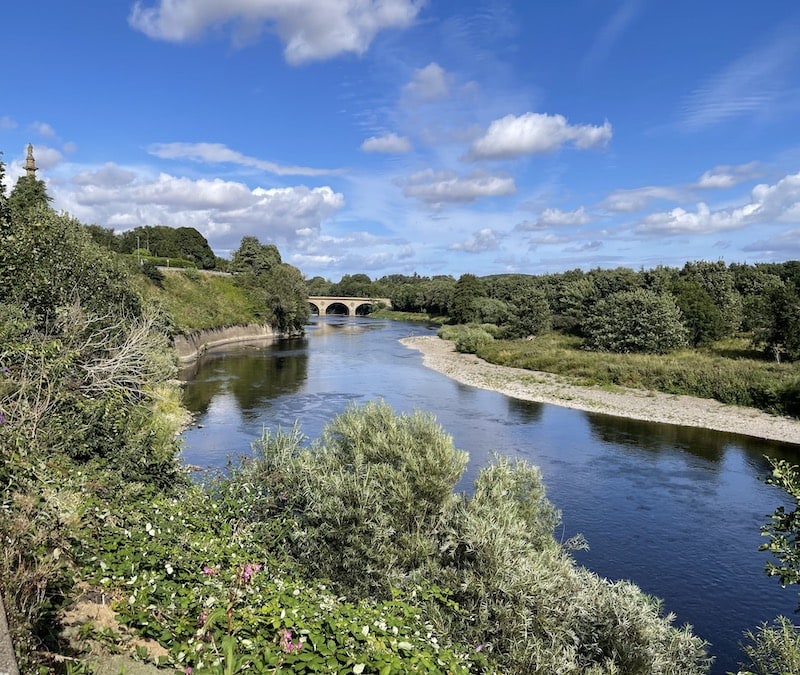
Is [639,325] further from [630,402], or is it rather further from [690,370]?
[630,402]

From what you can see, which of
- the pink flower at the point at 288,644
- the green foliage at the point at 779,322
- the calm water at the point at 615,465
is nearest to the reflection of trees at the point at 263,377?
the calm water at the point at 615,465

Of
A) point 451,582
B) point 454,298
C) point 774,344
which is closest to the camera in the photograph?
point 451,582

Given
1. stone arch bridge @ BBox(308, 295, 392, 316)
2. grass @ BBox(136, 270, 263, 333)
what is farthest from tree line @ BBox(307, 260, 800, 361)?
stone arch bridge @ BBox(308, 295, 392, 316)

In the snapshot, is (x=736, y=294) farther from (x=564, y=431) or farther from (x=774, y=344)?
(x=564, y=431)

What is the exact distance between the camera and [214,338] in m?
75.9

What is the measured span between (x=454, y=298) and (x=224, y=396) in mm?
82738

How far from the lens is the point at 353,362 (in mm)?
62875

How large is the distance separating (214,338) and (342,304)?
91011mm

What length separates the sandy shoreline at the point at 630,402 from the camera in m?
35.0

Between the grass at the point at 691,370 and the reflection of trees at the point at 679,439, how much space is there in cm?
767

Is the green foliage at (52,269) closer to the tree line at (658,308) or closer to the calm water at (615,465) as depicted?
the calm water at (615,465)

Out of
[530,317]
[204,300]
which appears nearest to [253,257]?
[204,300]

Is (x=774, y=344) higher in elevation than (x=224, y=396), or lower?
higher

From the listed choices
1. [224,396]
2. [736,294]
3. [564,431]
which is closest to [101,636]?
[564,431]
